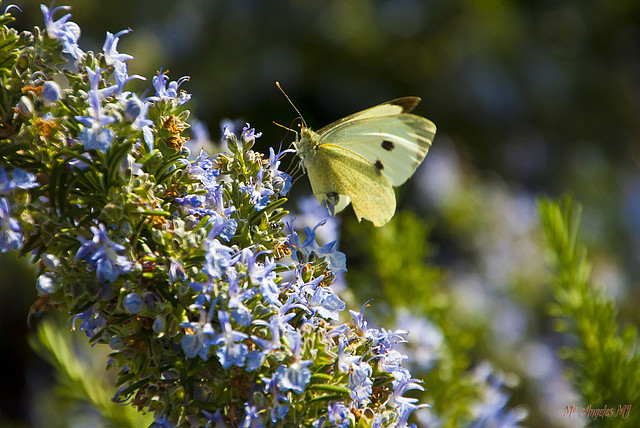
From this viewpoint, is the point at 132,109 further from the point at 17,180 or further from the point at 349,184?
the point at 349,184

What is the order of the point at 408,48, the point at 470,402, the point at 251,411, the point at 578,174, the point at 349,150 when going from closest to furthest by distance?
the point at 251,411
the point at 470,402
the point at 349,150
the point at 408,48
the point at 578,174

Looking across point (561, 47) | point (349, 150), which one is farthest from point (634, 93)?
point (349, 150)

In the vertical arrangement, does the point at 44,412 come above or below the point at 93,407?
below

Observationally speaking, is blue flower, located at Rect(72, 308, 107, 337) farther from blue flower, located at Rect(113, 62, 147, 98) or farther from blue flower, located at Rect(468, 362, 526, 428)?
blue flower, located at Rect(468, 362, 526, 428)

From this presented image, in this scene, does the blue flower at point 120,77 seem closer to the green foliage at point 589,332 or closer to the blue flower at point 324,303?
the blue flower at point 324,303

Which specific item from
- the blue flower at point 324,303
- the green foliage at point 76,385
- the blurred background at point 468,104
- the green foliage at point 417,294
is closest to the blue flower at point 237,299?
the blue flower at point 324,303

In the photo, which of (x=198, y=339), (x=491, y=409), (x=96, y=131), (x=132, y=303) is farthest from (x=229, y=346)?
(x=491, y=409)

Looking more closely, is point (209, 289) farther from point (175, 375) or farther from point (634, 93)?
point (634, 93)
